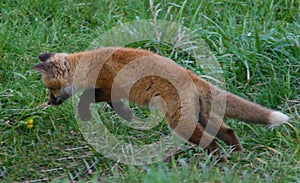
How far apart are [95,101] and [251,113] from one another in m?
1.44

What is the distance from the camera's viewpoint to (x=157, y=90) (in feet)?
18.6

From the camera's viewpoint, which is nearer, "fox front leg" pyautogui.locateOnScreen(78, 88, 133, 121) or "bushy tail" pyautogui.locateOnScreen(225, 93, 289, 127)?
"bushy tail" pyautogui.locateOnScreen(225, 93, 289, 127)

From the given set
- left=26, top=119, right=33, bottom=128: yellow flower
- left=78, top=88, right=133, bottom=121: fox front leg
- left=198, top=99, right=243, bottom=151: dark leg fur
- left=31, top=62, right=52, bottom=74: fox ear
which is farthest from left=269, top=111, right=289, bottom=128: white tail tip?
left=26, top=119, right=33, bottom=128: yellow flower

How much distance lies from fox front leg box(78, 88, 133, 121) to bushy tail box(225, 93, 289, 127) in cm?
109

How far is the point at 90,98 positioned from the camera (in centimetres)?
596

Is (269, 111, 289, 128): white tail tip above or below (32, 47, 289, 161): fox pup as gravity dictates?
below

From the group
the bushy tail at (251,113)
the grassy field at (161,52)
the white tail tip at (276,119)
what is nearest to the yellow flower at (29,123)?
the grassy field at (161,52)

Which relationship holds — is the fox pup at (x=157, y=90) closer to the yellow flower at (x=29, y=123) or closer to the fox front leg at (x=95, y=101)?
the fox front leg at (x=95, y=101)

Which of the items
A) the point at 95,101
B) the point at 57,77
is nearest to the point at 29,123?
the point at 57,77

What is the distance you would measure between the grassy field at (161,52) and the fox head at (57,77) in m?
0.46

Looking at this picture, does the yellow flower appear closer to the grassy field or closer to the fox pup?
the grassy field

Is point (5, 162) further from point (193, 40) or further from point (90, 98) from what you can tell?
point (193, 40)

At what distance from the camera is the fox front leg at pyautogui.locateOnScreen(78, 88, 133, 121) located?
233 inches

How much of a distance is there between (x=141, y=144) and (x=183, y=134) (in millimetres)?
765
